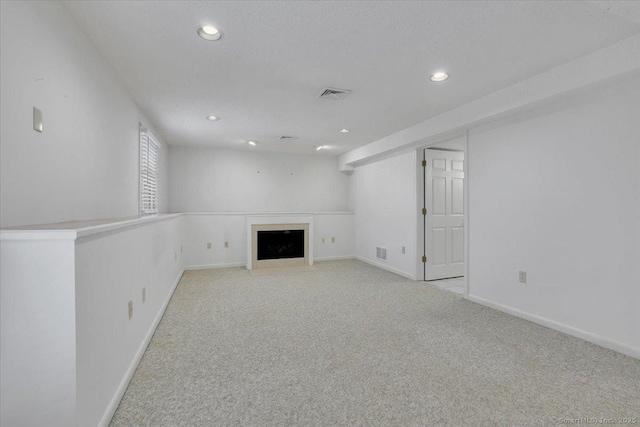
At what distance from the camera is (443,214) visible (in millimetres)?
4863

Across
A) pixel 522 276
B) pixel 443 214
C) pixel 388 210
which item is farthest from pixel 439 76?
pixel 388 210

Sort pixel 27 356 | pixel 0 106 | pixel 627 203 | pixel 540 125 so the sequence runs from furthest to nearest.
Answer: pixel 540 125
pixel 627 203
pixel 0 106
pixel 27 356

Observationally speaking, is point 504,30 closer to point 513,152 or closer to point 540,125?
point 540,125

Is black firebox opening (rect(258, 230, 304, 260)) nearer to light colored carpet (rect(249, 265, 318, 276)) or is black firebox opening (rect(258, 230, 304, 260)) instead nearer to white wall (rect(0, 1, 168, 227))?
light colored carpet (rect(249, 265, 318, 276))

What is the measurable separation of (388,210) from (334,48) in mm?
3601

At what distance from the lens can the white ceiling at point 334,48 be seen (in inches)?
71.7

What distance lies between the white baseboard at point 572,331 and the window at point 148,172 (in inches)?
171

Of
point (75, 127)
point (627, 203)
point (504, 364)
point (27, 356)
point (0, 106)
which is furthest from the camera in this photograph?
point (627, 203)

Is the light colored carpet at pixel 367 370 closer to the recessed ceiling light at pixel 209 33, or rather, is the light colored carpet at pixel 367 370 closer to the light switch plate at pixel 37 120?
the light switch plate at pixel 37 120

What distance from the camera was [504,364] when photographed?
7.12ft

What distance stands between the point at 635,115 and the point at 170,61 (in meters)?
3.60

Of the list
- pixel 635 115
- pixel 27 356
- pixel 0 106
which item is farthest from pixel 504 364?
pixel 0 106

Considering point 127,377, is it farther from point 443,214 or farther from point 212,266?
point 443,214

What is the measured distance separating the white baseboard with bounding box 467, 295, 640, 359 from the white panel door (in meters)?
1.29
